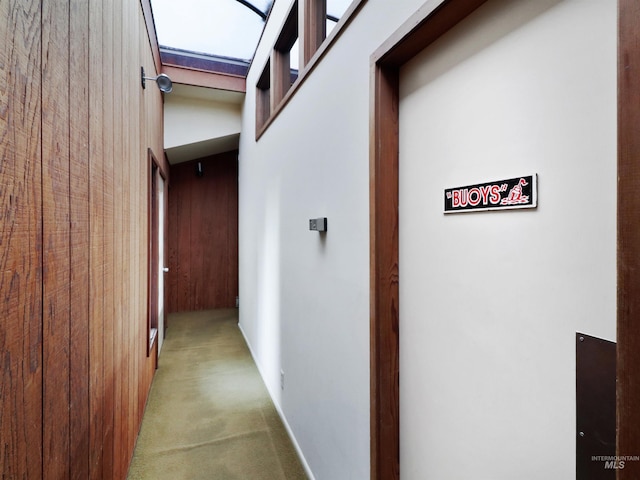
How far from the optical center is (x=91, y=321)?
4.06 ft

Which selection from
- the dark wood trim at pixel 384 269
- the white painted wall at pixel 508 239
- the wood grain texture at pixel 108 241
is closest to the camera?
the white painted wall at pixel 508 239

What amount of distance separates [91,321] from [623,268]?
1.54m

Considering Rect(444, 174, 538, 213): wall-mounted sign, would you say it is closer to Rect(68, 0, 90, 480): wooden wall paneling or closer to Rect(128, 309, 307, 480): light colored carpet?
Rect(68, 0, 90, 480): wooden wall paneling

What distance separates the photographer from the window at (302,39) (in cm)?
168

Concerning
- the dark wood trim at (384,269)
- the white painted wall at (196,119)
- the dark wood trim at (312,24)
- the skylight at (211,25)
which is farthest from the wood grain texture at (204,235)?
the dark wood trim at (384,269)

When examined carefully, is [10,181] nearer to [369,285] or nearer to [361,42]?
[369,285]

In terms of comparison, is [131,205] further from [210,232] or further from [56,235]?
[210,232]

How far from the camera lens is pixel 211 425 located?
2410 mm

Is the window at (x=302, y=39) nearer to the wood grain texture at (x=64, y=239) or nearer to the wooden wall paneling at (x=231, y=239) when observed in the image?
the wood grain texture at (x=64, y=239)

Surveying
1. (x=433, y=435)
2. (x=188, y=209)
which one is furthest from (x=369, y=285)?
(x=188, y=209)

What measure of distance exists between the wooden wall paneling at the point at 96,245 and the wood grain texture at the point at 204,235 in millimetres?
4347

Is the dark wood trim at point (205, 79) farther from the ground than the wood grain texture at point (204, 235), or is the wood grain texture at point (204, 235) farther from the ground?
the dark wood trim at point (205, 79)

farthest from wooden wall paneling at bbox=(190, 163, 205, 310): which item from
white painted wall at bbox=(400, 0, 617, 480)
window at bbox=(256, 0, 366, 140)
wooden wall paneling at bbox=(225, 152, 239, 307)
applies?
white painted wall at bbox=(400, 0, 617, 480)

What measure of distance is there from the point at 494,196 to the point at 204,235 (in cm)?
539
